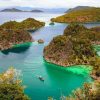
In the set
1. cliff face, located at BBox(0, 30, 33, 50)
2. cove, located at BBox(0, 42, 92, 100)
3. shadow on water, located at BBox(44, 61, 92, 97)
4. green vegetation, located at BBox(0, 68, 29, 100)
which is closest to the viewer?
green vegetation, located at BBox(0, 68, 29, 100)

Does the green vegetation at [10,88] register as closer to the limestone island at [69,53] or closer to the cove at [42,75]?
the cove at [42,75]

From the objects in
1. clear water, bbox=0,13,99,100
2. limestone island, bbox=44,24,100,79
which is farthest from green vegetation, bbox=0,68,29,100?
limestone island, bbox=44,24,100,79

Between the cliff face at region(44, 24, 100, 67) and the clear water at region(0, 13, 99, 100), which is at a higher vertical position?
the cliff face at region(44, 24, 100, 67)

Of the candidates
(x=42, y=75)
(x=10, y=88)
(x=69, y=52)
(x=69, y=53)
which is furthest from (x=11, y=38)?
(x=10, y=88)

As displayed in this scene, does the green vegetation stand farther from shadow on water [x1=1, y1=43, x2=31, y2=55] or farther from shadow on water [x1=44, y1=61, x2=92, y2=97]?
shadow on water [x1=1, y1=43, x2=31, y2=55]

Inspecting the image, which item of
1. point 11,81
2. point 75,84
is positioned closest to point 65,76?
point 75,84

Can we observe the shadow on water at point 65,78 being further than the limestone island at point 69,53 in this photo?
No

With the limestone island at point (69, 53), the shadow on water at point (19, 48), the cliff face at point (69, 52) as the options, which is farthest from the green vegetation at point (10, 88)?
the shadow on water at point (19, 48)

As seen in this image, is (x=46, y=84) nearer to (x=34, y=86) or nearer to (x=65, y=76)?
(x=34, y=86)
